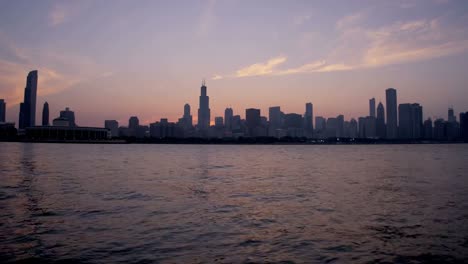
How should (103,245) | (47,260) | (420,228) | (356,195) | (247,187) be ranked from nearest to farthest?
1. (47,260)
2. (103,245)
3. (420,228)
4. (356,195)
5. (247,187)

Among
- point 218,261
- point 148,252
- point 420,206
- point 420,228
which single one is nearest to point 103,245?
point 148,252

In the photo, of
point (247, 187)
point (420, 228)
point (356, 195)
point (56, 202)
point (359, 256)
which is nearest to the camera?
point (359, 256)

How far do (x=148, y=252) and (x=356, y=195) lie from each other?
72.0 feet

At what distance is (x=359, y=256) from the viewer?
47.6ft

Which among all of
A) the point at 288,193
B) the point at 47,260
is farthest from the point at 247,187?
the point at 47,260

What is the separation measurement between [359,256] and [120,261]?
9523 millimetres

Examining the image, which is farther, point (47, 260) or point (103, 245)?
point (103, 245)

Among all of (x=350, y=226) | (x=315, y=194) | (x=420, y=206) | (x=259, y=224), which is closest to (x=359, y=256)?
(x=350, y=226)

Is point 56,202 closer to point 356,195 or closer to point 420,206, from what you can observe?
point 356,195

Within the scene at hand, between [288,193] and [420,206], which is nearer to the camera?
[420,206]

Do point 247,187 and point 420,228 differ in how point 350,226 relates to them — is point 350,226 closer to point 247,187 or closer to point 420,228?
point 420,228

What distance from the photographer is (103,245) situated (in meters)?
15.6

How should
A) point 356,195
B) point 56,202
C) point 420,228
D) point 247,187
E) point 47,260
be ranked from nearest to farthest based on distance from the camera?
1. point 47,260
2. point 420,228
3. point 56,202
4. point 356,195
5. point 247,187

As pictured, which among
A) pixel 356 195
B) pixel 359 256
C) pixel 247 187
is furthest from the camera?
pixel 247 187
